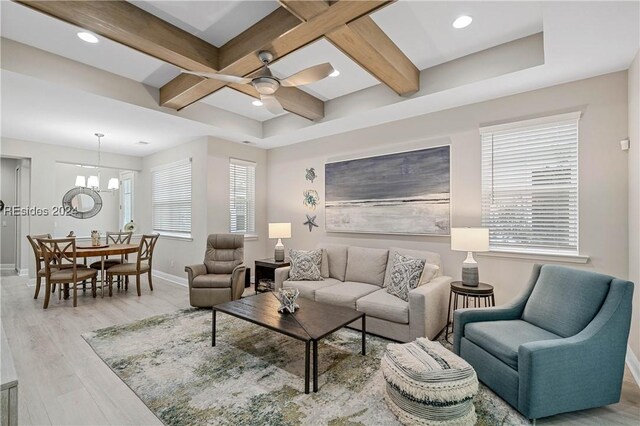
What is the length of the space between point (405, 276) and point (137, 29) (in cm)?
337

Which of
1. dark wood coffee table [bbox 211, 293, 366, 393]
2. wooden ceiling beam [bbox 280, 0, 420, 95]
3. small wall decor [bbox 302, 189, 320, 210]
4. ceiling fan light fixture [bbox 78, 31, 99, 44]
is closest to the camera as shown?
wooden ceiling beam [bbox 280, 0, 420, 95]

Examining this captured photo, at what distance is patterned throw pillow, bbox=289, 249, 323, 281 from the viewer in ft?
13.4

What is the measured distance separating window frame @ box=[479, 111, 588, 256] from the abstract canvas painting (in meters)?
0.41

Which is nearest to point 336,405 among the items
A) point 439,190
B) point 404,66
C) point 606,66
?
point 439,190

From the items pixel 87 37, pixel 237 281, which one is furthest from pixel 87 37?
pixel 237 281

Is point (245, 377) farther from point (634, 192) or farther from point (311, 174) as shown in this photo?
point (634, 192)

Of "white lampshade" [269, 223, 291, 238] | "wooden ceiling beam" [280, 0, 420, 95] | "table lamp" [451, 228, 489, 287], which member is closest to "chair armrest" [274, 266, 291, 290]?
"white lampshade" [269, 223, 291, 238]

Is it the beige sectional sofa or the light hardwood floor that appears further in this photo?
the beige sectional sofa

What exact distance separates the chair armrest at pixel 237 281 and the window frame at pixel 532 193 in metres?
3.25

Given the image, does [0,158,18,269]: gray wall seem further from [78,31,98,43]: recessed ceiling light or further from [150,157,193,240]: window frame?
[78,31,98,43]: recessed ceiling light

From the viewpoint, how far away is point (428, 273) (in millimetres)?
A: 3371

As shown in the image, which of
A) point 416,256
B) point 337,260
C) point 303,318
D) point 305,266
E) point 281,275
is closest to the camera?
point 303,318

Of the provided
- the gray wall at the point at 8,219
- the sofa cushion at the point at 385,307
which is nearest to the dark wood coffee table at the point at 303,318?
the sofa cushion at the point at 385,307

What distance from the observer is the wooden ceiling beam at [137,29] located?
217 cm
